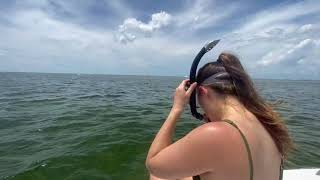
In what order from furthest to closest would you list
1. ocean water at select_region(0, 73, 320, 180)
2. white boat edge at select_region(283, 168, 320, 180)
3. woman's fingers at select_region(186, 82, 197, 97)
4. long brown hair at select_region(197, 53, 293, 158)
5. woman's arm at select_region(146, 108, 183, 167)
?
ocean water at select_region(0, 73, 320, 180)
white boat edge at select_region(283, 168, 320, 180)
woman's arm at select_region(146, 108, 183, 167)
woman's fingers at select_region(186, 82, 197, 97)
long brown hair at select_region(197, 53, 293, 158)

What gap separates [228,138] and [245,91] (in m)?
0.48

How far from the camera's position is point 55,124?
1144cm

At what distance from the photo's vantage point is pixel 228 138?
96.7 inches

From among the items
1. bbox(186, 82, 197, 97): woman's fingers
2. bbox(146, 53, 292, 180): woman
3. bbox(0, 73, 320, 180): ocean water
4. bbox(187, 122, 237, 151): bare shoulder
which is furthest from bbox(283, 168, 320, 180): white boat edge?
bbox(187, 122, 237, 151): bare shoulder

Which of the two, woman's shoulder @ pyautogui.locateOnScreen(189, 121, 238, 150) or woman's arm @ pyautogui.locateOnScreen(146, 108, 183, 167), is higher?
woman's shoulder @ pyautogui.locateOnScreen(189, 121, 238, 150)

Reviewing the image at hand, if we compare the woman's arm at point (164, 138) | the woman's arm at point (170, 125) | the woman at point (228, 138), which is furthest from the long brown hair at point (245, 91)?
the woman's arm at point (164, 138)

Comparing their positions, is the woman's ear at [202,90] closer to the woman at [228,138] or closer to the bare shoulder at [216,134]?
the woman at [228,138]

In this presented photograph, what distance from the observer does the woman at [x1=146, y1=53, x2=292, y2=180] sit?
250 cm

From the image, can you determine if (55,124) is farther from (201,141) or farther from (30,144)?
(201,141)

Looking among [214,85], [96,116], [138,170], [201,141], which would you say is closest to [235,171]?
[201,141]

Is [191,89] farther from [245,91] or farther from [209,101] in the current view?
[245,91]

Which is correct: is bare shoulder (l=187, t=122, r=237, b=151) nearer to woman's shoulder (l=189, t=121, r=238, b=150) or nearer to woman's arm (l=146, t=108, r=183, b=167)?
woman's shoulder (l=189, t=121, r=238, b=150)

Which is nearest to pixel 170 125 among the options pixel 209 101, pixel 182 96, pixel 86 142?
pixel 182 96

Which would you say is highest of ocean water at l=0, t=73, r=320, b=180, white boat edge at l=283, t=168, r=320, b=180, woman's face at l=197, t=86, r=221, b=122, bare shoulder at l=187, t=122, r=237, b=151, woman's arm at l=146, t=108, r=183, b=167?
woman's face at l=197, t=86, r=221, b=122
